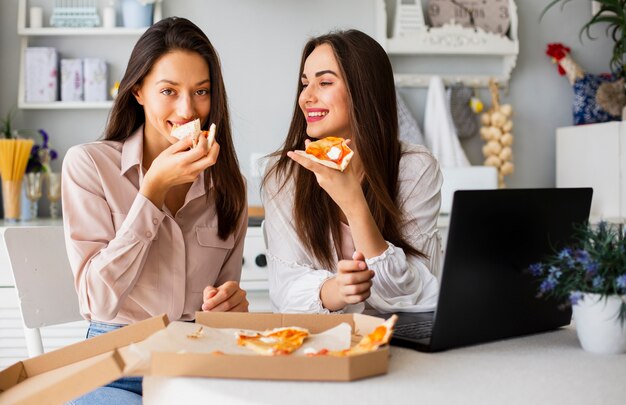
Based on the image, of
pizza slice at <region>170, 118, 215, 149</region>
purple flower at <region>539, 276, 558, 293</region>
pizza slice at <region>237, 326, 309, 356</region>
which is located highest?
pizza slice at <region>170, 118, 215, 149</region>

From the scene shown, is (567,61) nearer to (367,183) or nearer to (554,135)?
(554,135)

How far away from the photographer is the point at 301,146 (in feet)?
5.98

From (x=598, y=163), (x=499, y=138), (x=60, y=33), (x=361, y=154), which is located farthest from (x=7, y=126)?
(x=598, y=163)

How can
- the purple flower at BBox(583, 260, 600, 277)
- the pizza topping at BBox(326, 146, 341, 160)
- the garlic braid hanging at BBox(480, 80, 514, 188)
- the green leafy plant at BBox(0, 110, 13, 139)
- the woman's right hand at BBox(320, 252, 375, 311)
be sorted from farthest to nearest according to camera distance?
the garlic braid hanging at BBox(480, 80, 514, 188), the green leafy plant at BBox(0, 110, 13, 139), the pizza topping at BBox(326, 146, 341, 160), the woman's right hand at BBox(320, 252, 375, 311), the purple flower at BBox(583, 260, 600, 277)

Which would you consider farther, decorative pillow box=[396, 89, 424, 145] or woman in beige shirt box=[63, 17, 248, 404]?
decorative pillow box=[396, 89, 424, 145]

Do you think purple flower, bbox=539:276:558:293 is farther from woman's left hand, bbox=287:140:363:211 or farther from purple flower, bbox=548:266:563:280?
woman's left hand, bbox=287:140:363:211

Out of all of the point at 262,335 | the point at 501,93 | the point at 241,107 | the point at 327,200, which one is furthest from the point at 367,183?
the point at 501,93

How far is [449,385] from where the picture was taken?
0.82 m

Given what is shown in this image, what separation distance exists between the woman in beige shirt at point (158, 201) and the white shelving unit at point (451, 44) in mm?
1679

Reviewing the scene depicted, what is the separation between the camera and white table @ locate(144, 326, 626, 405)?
77 cm

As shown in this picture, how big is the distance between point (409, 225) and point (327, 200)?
19 cm

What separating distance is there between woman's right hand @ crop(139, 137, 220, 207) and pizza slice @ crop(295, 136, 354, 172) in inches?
6.8

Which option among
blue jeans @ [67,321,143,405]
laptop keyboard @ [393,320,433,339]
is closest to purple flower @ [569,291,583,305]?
laptop keyboard @ [393,320,433,339]

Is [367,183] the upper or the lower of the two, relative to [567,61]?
lower
